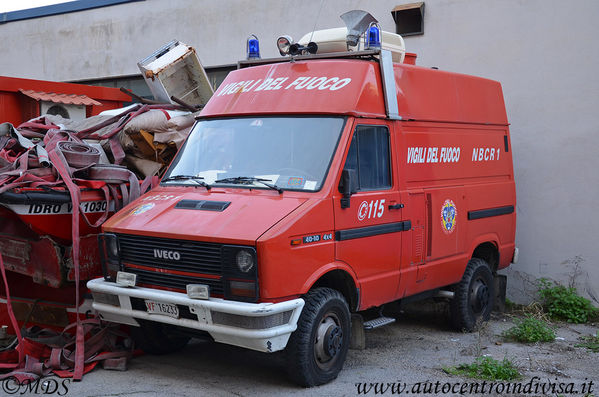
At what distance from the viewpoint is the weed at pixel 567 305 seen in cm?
852

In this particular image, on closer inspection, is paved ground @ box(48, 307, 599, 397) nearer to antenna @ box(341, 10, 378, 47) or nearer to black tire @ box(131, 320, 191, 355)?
black tire @ box(131, 320, 191, 355)

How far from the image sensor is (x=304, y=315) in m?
5.54

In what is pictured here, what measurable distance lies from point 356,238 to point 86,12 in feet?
34.1

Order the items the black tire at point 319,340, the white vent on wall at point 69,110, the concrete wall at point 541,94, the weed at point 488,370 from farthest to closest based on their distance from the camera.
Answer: the white vent on wall at point 69,110 < the concrete wall at point 541,94 < the weed at point 488,370 < the black tire at point 319,340

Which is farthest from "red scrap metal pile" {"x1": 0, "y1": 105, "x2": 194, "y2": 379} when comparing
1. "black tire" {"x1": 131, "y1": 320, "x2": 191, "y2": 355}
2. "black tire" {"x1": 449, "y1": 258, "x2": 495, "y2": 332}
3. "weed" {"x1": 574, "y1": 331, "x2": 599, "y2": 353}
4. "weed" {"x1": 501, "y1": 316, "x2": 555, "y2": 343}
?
"weed" {"x1": 574, "y1": 331, "x2": 599, "y2": 353}

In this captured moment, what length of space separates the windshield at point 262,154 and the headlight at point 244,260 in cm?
82

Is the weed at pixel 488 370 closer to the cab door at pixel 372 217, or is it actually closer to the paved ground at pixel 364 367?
the paved ground at pixel 364 367

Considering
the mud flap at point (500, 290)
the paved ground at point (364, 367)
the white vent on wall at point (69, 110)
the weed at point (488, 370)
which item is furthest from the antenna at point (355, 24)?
the white vent on wall at point (69, 110)

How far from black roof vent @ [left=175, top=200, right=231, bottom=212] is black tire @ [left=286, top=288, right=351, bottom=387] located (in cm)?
102

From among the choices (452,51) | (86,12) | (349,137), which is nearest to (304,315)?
(349,137)

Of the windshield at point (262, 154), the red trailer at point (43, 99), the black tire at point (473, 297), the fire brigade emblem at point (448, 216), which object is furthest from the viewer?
the red trailer at point (43, 99)

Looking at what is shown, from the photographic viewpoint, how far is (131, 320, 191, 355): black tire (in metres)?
6.25

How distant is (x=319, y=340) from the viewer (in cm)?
569

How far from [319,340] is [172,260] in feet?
4.55
